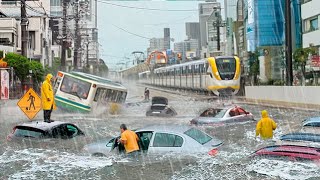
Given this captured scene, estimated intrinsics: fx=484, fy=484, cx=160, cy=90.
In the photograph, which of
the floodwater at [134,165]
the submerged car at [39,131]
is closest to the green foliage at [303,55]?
the floodwater at [134,165]

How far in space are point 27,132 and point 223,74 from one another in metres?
27.2

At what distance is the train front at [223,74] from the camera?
39.3 m

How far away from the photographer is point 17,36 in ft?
184

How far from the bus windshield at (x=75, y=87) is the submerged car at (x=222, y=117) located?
8.18 metres

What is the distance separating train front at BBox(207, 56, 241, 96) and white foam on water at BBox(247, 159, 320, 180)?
30.5 meters

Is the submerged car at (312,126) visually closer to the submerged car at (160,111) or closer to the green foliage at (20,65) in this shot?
the submerged car at (160,111)

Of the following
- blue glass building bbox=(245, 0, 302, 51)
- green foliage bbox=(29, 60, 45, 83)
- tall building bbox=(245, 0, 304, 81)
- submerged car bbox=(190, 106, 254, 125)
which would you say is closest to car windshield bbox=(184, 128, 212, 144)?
submerged car bbox=(190, 106, 254, 125)

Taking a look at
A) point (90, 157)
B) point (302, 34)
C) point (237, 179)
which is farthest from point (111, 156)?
point (302, 34)

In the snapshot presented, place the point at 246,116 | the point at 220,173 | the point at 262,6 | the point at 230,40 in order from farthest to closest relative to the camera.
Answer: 1. the point at 230,40
2. the point at 262,6
3. the point at 246,116
4. the point at 220,173

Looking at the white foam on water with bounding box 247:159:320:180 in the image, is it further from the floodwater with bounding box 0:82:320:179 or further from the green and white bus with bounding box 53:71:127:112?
the green and white bus with bounding box 53:71:127:112

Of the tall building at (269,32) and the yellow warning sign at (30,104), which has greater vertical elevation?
the tall building at (269,32)

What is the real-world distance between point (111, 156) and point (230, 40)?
279ft

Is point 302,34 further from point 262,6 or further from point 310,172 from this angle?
point 310,172

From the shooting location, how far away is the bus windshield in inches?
1044
